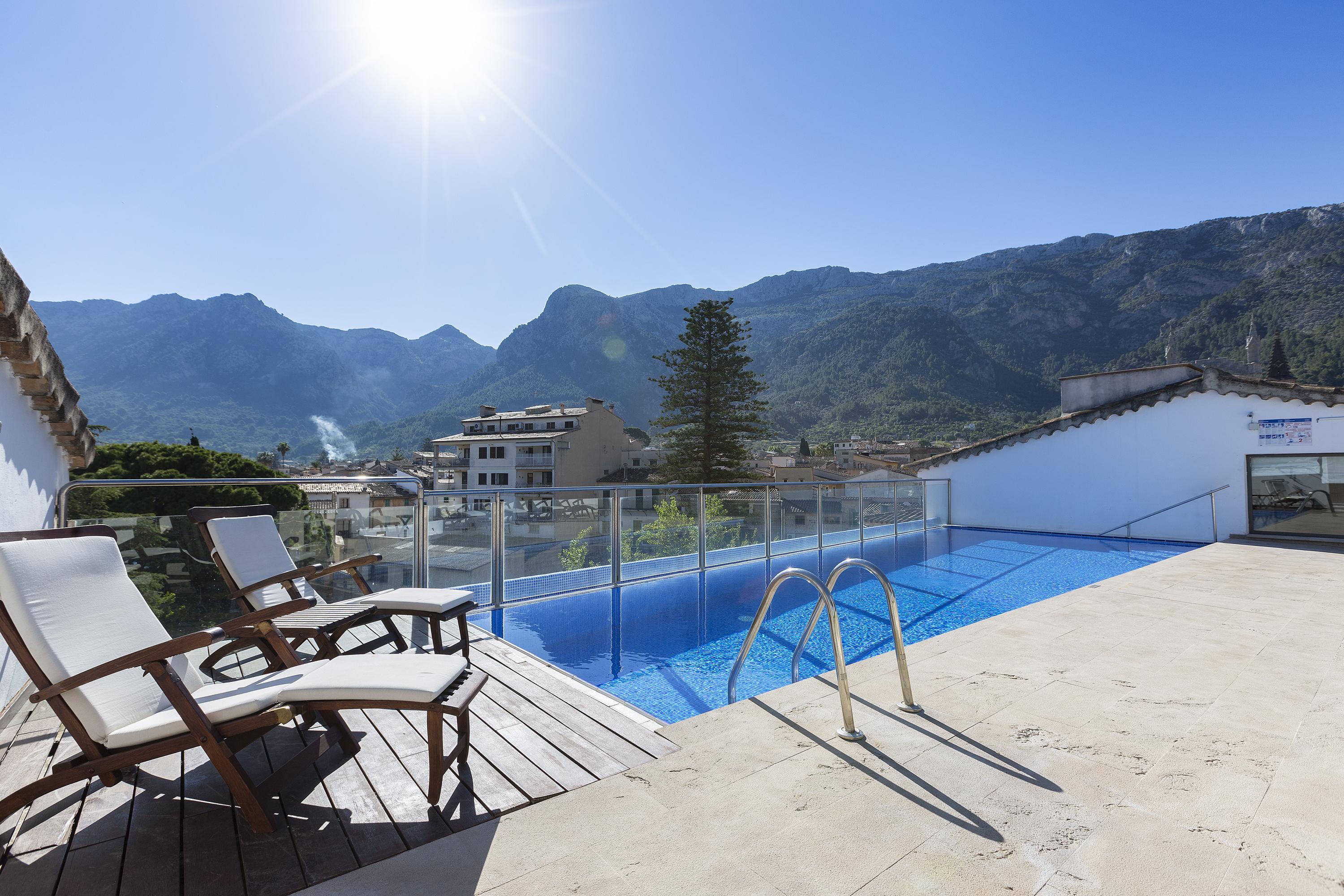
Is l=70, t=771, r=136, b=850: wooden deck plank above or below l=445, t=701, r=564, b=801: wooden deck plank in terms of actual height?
above

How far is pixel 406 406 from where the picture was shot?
108 metres

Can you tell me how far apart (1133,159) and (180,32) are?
1358 inches

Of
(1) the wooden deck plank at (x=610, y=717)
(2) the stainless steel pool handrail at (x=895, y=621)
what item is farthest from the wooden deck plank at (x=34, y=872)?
(2) the stainless steel pool handrail at (x=895, y=621)

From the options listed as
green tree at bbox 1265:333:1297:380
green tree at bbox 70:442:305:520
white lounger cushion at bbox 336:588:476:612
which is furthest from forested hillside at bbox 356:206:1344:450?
white lounger cushion at bbox 336:588:476:612

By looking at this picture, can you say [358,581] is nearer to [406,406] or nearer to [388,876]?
[388,876]

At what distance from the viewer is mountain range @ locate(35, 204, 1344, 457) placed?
49469mm

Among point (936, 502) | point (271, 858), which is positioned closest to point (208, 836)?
point (271, 858)

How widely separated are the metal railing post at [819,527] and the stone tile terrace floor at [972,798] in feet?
19.2

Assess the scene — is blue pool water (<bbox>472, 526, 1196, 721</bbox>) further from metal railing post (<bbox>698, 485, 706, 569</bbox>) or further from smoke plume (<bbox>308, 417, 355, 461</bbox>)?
smoke plume (<bbox>308, 417, 355, 461</bbox>)

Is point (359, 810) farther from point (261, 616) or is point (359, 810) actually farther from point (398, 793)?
point (261, 616)

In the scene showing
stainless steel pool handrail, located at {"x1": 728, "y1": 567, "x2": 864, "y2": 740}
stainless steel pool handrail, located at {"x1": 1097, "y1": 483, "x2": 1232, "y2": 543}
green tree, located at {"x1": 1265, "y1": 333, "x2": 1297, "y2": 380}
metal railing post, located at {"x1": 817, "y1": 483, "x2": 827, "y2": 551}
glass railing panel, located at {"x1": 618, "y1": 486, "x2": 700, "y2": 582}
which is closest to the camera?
stainless steel pool handrail, located at {"x1": 728, "y1": 567, "x2": 864, "y2": 740}

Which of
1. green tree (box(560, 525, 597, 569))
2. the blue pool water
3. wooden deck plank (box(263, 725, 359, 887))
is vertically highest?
green tree (box(560, 525, 597, 569))

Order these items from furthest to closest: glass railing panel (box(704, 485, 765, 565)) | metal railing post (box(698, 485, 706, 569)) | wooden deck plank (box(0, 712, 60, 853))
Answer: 1. glass railing panel (box(704, 485, 765, 565))
2. metal railing post (box(698, 485, 706, 569))
3. wooden deck plank (box(0, 712, 60, 853))

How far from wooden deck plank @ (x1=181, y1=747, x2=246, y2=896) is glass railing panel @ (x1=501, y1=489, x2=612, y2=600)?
11.4 feet
